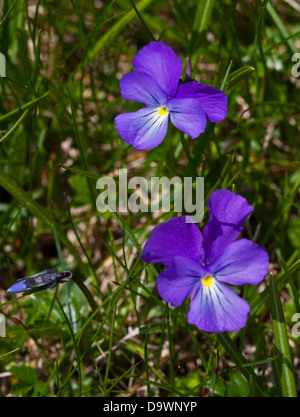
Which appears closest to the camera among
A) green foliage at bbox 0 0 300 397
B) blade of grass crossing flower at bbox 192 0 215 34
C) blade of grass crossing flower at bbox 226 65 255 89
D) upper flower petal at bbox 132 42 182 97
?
upper flower petal at bbox 132 42 182 97

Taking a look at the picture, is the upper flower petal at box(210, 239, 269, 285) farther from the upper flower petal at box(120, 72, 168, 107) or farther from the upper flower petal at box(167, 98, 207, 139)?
the upper flower petal at box(120, 72, 168, 107)

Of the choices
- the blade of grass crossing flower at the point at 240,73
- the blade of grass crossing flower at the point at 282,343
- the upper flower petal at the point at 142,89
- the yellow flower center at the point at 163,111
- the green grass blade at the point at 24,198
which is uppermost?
the blade of grass crossing flower at the point at 240,73

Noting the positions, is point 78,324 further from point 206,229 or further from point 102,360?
point 206,229

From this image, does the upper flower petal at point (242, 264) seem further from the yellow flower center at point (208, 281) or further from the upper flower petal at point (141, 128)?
the upper flower petal at point (141, 128)

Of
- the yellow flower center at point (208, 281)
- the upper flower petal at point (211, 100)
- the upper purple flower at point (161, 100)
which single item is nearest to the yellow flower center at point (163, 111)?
the upper purple flower at point (161, 100)

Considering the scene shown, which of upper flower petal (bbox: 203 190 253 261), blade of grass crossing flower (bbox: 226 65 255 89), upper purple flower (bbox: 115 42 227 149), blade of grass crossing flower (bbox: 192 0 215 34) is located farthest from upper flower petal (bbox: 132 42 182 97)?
blade of grass crossing flower (bbox: 192 0 215 34)

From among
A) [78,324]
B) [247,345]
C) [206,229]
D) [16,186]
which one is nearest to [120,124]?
[206,229]
